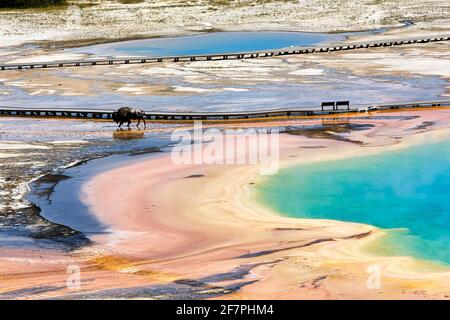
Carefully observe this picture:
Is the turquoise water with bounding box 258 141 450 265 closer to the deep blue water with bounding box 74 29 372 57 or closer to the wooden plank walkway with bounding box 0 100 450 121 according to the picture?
the wooden plank walkway with bounding box 0 100 450 121

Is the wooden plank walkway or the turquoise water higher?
the wooden plank walkway

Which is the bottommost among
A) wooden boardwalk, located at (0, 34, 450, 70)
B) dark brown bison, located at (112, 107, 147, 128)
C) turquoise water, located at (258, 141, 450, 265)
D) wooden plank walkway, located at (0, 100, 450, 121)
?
turquoise water, located at (258, 141, 450, 265)

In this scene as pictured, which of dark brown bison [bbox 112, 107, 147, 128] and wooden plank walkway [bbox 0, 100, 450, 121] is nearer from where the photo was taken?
dark brown bison [bbox 112, 107, 147, 128]

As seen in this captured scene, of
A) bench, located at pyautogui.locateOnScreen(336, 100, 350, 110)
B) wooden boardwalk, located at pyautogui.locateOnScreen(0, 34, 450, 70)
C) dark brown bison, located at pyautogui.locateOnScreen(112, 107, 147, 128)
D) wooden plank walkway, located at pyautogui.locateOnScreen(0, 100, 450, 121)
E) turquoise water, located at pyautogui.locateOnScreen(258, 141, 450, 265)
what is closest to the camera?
turquoise water, located at pyautogui.locateOnScreen(258, 141, 450, 265)

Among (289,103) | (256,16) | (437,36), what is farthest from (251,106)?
(256,16)

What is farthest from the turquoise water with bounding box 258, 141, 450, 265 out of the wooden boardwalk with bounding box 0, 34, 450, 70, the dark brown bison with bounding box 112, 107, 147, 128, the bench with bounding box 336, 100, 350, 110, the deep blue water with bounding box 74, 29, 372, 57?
the deep blue water with bounding box 74, 29, 372, 57

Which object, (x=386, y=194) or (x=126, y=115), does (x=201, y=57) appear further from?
(x=386, y=194)
